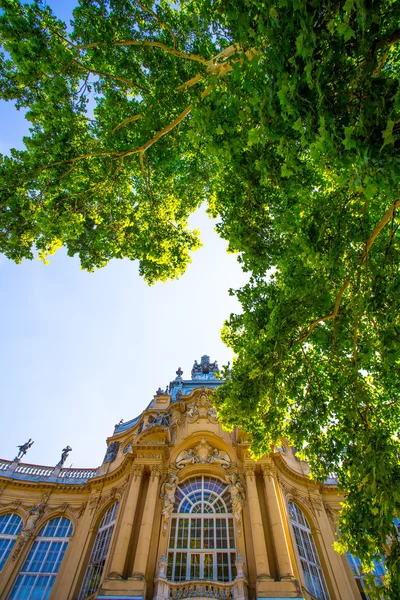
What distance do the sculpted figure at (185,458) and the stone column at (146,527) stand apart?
1.05 metres

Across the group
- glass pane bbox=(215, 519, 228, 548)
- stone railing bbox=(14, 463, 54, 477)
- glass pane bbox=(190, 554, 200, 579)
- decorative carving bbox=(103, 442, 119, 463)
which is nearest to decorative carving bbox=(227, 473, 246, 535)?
glass pane bbox=(215, 519, 228, 548)

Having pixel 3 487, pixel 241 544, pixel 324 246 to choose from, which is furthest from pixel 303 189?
pixel 3 487

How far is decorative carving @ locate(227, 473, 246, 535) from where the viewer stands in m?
13.3

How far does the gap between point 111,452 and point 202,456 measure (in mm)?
7145

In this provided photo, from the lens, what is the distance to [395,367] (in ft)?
25.2

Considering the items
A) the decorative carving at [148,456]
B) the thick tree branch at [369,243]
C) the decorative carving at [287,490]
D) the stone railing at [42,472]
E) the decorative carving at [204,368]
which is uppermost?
the decorative carving at [204,368]

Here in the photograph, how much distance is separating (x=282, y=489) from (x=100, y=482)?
9.22 m

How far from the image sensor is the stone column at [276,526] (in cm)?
1143

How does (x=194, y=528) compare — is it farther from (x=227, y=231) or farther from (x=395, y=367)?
(x=227, y=231)

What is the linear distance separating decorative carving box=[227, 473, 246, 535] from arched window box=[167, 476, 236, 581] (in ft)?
1.34

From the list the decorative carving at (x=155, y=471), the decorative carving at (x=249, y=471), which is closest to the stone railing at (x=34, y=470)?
the decorative carving at (x=155, y=471)

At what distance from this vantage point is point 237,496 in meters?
13.8

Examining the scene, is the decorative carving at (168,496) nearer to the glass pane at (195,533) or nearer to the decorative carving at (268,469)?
the glass pane at (195,533)

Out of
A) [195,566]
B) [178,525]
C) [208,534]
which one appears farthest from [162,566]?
[208,534]
